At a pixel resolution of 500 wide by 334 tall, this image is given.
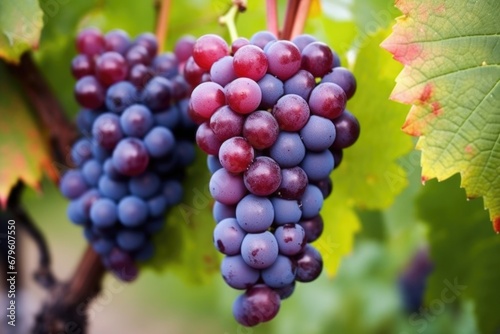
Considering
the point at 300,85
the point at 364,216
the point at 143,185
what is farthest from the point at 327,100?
the point at 364,216

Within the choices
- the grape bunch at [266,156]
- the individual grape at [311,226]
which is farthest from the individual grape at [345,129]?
the individual grape at [311,226]

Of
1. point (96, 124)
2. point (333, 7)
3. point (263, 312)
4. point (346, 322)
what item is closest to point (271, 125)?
point (263, 312)

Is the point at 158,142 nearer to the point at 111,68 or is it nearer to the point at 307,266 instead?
the point at 111,68

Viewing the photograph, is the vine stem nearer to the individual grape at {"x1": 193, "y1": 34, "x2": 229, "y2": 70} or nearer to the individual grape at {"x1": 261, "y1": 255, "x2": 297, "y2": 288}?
the individual grape at {"x1": 193, "y1": 34, "x2": 229, "y2": 70}

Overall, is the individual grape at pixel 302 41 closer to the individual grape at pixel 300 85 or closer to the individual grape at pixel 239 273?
the individual grape at pixel 300 85

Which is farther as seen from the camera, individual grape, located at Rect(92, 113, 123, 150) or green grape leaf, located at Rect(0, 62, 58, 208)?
green grape leaf, located at Rect(0, 62, 58, 208)

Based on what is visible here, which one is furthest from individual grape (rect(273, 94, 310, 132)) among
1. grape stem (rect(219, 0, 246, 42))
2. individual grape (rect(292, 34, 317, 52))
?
grape stem (rect(219, 0, 246, 42))

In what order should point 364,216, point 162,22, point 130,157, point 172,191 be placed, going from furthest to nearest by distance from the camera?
point 364,216, point 162,22, point 172,191, point 130,157
